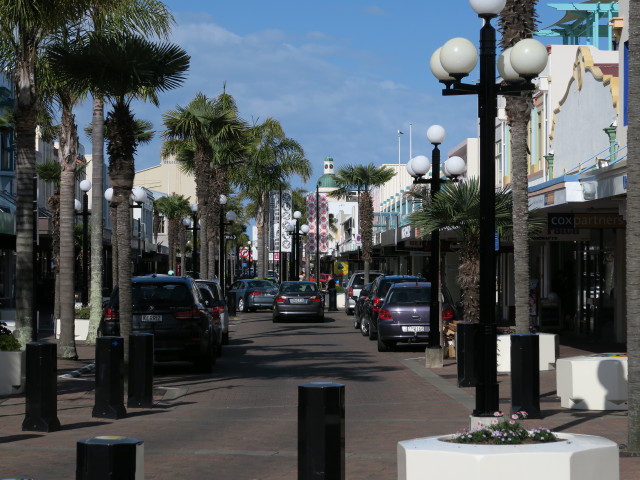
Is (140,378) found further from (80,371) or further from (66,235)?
(66,235)

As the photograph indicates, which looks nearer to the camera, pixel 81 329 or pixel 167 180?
pixel 81 329

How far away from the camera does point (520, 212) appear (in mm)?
18797

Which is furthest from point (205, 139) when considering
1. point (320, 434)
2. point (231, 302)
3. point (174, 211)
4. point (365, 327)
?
point (174, 211)

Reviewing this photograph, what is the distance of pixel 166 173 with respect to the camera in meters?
131

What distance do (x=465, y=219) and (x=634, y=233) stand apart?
1211cm

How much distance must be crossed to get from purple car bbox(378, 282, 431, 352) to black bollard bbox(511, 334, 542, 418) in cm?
1098

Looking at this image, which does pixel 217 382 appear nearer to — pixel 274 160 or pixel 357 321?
pixel 357 321

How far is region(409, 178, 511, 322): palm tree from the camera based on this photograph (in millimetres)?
21578

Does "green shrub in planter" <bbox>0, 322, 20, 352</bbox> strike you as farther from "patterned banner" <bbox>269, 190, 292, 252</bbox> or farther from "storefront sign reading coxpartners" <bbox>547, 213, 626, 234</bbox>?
"patterned banner" <bbox>269, 190, 292, 252</bbox>

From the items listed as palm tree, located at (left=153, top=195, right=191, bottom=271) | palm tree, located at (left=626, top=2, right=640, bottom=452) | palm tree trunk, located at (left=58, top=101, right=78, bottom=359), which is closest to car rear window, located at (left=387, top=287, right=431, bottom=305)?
palm tree trunk, located at (left=58, top=101, right=78, bottom=359)

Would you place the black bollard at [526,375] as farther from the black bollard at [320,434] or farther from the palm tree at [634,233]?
the black bollard at [320,434]

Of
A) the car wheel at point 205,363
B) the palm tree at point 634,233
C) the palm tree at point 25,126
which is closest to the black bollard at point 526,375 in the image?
the palm tree at point 634,233

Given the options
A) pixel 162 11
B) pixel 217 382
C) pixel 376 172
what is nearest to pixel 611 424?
pixel 217 382

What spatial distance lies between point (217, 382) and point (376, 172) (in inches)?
1697
